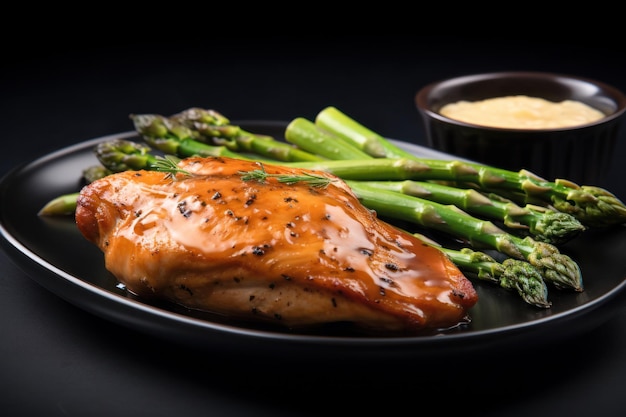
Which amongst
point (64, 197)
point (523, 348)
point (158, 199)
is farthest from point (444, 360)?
point (64, 197)

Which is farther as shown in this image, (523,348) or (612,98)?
(612,98)

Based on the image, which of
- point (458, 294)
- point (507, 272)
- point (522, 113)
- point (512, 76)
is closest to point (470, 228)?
point (507, 272)

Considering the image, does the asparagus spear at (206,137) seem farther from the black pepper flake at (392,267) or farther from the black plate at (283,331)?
the black pepper flake at (392,267)

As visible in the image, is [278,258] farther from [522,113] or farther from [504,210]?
[522,113]

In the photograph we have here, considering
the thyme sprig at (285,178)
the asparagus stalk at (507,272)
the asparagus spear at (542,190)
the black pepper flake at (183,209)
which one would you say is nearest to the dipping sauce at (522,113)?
the asparagus spear at (542,190)

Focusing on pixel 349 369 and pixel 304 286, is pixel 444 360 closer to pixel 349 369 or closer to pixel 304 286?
pixel 349 369
